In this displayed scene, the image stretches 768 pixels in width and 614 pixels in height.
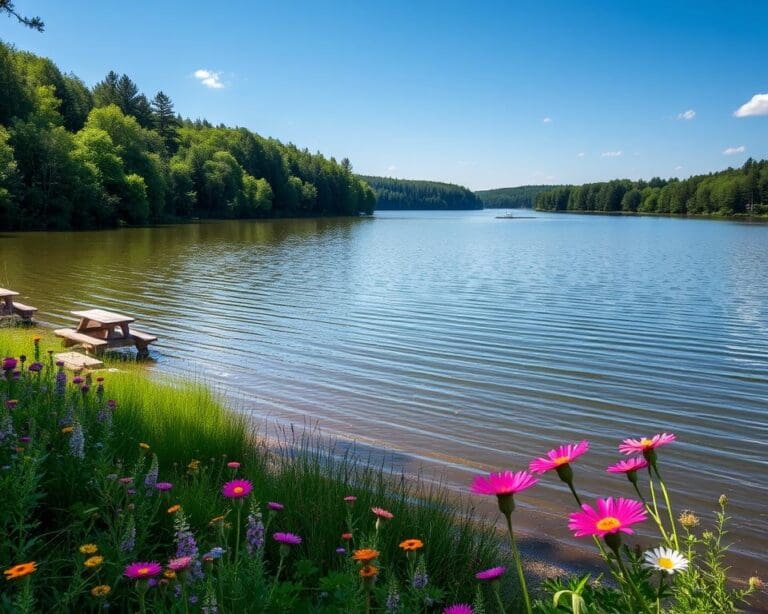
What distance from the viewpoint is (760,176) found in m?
134

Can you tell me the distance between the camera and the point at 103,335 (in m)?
12.3

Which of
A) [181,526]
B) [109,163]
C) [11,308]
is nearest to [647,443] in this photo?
[181,526]

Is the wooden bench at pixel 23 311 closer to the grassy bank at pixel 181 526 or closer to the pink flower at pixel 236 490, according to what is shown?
the grassy bank at pixel 181 526

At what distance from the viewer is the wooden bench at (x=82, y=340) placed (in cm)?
1120

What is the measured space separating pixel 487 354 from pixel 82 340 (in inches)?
313

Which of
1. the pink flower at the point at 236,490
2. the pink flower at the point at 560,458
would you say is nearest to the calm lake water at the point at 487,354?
the pink flower at the point at 236,490

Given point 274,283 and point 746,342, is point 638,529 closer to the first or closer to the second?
point 746,342

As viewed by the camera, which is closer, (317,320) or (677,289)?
(317,320)

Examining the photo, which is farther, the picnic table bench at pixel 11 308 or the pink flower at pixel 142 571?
the picnic table bench at pixel 11 308

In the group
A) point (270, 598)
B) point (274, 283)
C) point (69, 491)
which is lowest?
point (274, 283)

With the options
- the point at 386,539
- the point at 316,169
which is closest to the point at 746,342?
the point at 386,539

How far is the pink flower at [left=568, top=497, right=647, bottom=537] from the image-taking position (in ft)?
4.46

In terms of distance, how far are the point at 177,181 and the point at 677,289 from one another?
68.0 metres

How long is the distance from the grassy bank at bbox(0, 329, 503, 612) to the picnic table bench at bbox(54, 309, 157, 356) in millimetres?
6122
